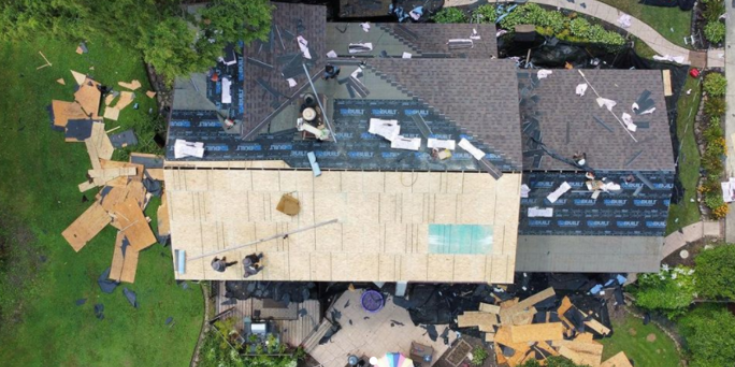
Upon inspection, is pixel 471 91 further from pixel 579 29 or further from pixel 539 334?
pixel 539 334

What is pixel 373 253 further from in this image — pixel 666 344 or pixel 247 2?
pixel 666 344

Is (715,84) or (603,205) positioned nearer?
(603,205)

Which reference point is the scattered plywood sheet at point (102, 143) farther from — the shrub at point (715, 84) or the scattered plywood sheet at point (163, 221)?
the shrub at point (715, 84)

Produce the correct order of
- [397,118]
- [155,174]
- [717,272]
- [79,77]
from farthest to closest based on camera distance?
[79,77], [155,174], [717,272], [397,118]

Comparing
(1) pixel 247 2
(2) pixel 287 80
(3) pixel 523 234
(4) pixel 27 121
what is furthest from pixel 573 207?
(4) pixel 27 121

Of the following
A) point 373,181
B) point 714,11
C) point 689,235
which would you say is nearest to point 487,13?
point 714,11

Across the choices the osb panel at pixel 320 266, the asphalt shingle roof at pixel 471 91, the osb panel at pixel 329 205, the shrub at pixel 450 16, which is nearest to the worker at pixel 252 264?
the osb panel at pixel 320 266

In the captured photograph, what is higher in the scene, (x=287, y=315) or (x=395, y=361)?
(x=287, y=315)

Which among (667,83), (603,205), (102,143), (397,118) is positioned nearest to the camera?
(397,118)
